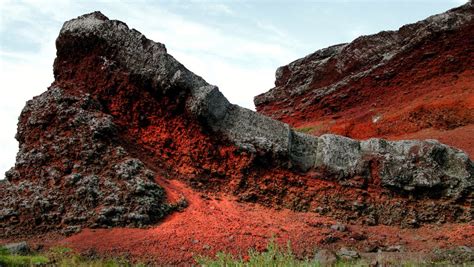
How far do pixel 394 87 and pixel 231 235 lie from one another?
14206 millimetres

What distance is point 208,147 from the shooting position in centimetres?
1044

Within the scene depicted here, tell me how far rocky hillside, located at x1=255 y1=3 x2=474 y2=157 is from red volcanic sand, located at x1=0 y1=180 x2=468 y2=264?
743 cm

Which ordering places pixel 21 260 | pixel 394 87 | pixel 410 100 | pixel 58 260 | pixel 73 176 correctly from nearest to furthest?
pixel 21 260 → pixel 58 260 → pixel 73 176 → pixel 410 100 → pixel 394 87

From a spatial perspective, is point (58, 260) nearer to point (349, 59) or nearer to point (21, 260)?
point (21, 260)

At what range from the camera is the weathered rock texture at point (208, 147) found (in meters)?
10.1

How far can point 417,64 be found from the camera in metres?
20.9

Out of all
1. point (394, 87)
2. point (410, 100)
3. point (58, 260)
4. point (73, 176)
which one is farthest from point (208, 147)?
point (394, 87)

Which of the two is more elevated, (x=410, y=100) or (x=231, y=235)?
(x=410, y=100)

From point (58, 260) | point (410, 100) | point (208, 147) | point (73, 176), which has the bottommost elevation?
point (58, 260)

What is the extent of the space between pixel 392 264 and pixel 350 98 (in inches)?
586

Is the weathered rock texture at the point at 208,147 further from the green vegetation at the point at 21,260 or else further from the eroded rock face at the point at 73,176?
the green vegetation at the point at 21,260

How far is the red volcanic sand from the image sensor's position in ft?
27.1

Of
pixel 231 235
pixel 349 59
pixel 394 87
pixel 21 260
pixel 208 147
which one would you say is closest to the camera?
pixel 21 260

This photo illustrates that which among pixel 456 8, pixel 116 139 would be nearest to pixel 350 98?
pixel 456 8
